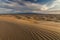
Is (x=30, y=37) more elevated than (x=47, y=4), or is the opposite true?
(x=47, y=4)

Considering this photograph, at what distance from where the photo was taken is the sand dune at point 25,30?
6.47 ft

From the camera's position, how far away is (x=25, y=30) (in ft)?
7.11

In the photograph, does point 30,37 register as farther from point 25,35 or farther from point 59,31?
point 59,31

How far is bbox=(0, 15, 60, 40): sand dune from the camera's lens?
197 cm

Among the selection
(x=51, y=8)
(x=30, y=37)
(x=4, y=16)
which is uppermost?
(x=51, y=8)

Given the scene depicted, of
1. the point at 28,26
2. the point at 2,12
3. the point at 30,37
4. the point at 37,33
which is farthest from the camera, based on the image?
the point at 2,12

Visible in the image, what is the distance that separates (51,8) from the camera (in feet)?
8.17

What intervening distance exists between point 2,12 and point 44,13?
792 mm

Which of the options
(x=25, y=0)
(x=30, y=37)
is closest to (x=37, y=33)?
(x=30, y=37)

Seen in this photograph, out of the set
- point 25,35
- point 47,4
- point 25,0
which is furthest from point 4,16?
point 47,4

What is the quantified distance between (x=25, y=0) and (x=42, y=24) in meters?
0.56

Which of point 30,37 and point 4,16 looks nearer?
point 30,37

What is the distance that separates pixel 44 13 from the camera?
2.50 m

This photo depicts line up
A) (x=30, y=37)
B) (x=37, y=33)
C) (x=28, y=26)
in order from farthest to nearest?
(x=28, y=26) → (x=37, y=33) → (x=30, y=37)
